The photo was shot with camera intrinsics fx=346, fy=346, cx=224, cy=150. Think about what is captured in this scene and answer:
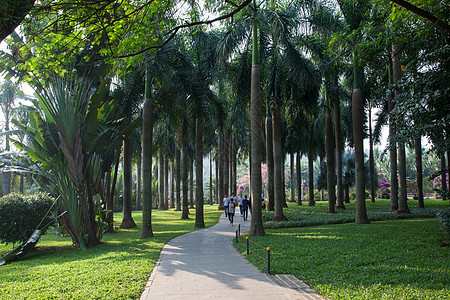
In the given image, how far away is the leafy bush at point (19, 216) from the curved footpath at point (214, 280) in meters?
5.47

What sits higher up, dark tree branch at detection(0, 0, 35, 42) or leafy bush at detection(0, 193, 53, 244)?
dark tree branch at detection(0, 0, 35, 42)

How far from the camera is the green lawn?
20.5 ft

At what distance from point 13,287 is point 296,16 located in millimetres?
15901

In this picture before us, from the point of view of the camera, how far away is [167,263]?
949 cm

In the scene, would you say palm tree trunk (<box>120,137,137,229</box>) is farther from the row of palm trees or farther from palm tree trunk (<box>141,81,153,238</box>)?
palm tree trunk (<box>141,81,153,238</box>)

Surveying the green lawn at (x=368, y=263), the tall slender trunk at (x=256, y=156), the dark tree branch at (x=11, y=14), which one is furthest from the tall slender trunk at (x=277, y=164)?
the dark tree branch at (x=11, y=14)

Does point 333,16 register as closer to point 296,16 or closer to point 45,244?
point 296,16

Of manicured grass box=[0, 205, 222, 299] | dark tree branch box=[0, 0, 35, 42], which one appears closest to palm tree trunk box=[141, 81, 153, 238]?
manicured grass box=[0, 205, 222, 299]

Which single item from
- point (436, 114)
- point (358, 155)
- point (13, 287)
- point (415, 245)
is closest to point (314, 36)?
point (358, 155)

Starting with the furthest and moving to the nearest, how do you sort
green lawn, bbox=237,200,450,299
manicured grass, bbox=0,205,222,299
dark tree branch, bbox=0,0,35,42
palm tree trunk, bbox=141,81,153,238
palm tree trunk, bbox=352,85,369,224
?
palm tree trunk, bbox=352,85,369,224, palm tree trunk, bbox=141,81,153,238, manicured grass, bbox=0,205,222,299, green lawn, bbox=237,200,450,299, dark tree branch, bbox=0,0,35,42

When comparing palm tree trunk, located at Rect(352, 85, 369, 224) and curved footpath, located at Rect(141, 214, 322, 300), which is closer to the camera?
curved footpath, located at Rect(141, 214, 322, 300)

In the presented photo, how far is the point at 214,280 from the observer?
7.44m

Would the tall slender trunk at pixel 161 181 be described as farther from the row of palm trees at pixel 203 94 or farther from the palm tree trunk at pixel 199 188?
the palm tree trunk at pixel 199 188

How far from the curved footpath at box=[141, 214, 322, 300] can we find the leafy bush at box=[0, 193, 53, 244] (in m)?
5.47
